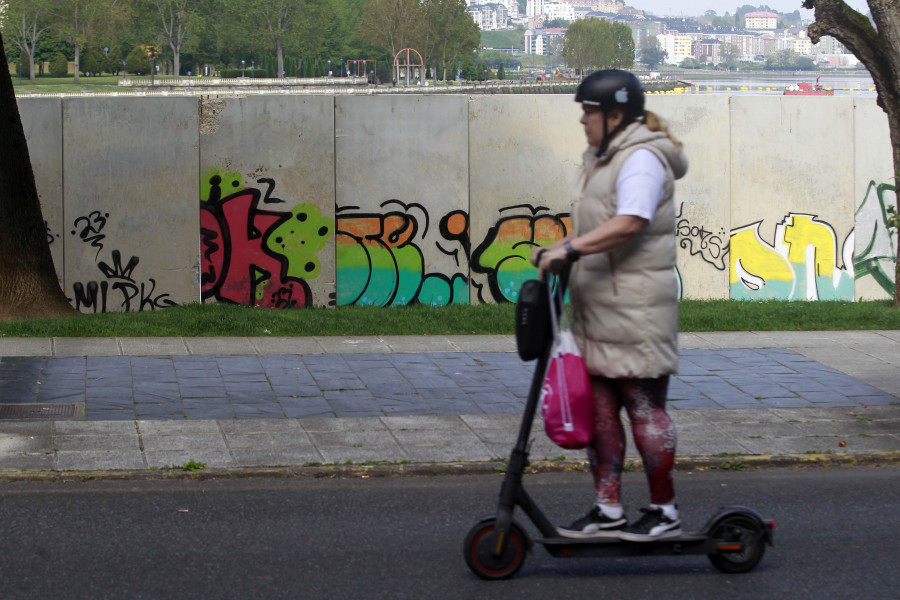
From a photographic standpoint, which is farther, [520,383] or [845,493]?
[520,383]

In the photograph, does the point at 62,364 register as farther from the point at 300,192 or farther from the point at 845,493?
the point at 845,493

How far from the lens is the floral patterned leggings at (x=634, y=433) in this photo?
409cm

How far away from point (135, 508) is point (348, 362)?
3567mm

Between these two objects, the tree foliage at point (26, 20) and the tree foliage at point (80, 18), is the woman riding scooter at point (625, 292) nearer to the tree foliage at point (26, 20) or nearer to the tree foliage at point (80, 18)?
the tree foliage at point (26, 20)

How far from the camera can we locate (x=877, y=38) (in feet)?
37.0

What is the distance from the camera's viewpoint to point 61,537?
4766mm

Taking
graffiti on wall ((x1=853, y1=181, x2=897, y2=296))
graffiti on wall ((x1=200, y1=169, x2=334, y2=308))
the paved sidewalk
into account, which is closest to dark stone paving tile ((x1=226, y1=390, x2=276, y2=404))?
the paved sidewalk

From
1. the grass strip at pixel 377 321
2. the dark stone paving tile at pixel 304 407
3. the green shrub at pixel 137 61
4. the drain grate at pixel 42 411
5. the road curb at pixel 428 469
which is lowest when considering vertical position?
the road curb at pixel 428 469

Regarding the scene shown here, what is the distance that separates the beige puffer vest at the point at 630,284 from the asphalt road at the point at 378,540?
0.94 metres

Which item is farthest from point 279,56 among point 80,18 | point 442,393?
point 442,393

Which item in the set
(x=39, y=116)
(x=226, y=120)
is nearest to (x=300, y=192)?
(x=226, y=120)

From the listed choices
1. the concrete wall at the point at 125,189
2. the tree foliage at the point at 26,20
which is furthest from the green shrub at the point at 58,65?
the concrete wall at the point at 125,189

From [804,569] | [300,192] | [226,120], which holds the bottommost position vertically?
[804,569]

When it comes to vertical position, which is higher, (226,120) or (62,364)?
(226,120)
